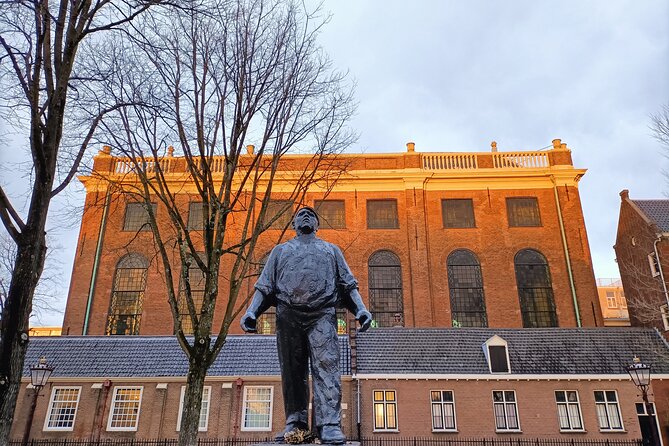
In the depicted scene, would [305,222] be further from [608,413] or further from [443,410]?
[608,413]

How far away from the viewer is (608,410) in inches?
808

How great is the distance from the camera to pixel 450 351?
74.9ft

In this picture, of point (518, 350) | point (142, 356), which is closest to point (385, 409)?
point (518, 350)

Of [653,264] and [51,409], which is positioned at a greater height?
[653,264]

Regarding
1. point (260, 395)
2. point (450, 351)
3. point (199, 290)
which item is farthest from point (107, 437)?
point (450, 351)

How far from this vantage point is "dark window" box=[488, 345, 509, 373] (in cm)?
2151

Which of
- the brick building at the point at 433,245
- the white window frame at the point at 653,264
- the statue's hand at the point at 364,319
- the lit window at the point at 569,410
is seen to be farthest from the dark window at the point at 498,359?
the statue's hand at the point at 364,319

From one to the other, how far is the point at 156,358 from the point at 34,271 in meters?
15.5

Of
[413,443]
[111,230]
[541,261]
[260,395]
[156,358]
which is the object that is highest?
[111,230]

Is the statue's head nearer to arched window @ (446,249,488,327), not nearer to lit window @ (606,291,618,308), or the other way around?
arched window @ (446,249,488,327)

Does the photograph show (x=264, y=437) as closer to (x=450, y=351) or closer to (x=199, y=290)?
(x=450, y=351)

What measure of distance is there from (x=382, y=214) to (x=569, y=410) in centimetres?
1460

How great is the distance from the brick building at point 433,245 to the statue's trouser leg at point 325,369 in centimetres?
2327

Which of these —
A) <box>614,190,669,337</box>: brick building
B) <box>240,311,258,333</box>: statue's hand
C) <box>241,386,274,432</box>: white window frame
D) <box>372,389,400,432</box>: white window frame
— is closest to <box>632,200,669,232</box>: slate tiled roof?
<box>614,190,669,337</box>: brick building
